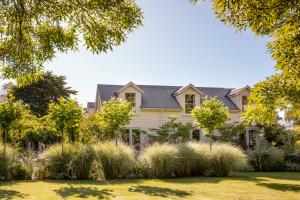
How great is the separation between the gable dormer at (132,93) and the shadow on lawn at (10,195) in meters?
Result: 13.9

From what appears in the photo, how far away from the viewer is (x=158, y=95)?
2367 cm

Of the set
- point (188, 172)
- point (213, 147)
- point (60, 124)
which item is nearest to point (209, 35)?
point (213, 147)

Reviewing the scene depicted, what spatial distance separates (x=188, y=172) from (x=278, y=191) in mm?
4316

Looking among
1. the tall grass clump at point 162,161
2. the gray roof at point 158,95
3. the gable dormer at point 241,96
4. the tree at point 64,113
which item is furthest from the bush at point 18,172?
the gable dormer at point 241,96

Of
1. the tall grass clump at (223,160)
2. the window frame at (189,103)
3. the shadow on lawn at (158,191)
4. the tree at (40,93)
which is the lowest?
the shadow on lawn at (158,191)

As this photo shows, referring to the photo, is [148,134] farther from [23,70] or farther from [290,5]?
[290,5]

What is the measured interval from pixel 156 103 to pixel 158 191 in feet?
47.4

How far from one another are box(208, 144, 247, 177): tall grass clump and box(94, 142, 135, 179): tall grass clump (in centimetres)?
315

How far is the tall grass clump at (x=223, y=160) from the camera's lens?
40.5ft

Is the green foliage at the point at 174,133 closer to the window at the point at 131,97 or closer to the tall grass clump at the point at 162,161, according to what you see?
the window at the point at 131,97

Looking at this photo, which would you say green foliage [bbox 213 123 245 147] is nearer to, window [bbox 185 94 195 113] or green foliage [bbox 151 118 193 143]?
green foliage [bbox 151 118 193 143]

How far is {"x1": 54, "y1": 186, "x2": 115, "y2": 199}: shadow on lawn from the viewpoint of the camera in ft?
24.6

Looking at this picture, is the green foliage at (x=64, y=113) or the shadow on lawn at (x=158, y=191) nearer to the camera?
the shadow on lawn at (x=158, y=191)

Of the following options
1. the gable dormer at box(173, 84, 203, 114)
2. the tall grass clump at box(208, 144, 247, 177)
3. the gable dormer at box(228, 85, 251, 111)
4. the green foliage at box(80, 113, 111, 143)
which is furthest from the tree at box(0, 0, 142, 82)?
the gable dormer at box(228, 85, 251, 111)
